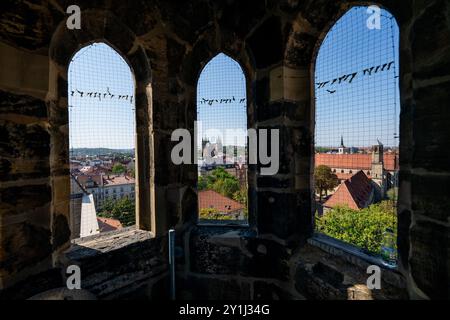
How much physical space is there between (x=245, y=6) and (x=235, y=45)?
0.98 ft

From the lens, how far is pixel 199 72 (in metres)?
2.26

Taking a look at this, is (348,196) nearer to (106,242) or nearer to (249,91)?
(249,91)

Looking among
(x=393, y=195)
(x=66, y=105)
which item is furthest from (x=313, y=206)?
(x=66, y=105)

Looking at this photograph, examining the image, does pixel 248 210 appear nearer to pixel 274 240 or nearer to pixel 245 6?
pixel 274 240

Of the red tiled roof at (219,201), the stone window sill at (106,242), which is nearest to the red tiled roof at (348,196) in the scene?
the red tiled roof at (219,201)

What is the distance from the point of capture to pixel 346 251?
1.71 m

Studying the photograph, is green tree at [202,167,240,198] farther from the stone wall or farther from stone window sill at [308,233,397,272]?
stone window sill at [308,233,397,272]

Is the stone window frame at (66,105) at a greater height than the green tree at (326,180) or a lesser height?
greater

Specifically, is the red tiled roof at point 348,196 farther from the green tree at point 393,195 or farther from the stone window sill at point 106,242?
the stone window sill at point 106,242

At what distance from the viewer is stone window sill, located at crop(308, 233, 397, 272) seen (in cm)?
157

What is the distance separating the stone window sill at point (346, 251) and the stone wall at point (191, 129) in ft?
0.15

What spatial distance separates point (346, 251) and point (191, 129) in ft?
5.01

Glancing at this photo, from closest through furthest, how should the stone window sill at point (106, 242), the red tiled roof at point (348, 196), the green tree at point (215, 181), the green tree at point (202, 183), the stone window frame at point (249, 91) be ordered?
1. the stone window sill at point (106, 242)
2. the stone window frame at point (249, 91)
3. the green tree at point (202, 183)
4. the green tree at point (215, 181)
5. the red tiled roof at point (348, 196)

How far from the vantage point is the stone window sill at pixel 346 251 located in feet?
5.16
